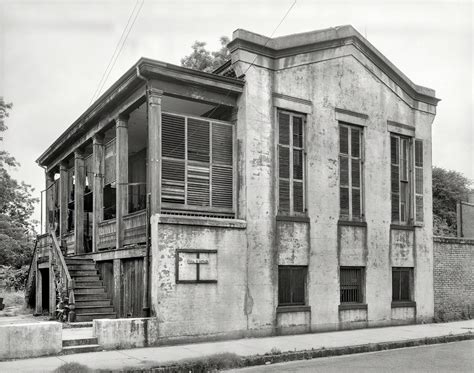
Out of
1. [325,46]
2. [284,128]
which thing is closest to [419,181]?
[325,46]

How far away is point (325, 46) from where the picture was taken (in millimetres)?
16984

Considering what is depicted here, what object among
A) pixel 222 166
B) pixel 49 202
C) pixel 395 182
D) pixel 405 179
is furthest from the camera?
pixel 49 202

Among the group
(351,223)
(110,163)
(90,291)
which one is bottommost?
(90,291)

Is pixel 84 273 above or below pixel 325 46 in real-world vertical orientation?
below

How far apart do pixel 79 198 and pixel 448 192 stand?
41435 millimetres

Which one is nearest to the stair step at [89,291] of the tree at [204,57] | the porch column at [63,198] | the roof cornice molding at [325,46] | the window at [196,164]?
the window at [196,164]

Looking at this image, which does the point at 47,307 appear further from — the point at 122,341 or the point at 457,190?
the point at 457,190

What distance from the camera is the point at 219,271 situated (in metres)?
14.3

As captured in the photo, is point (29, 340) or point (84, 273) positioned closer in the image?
point (29, 340)

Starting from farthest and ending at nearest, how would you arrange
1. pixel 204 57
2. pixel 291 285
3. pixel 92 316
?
pixel 204 57 → pixel 291 285 → pixel 92 316

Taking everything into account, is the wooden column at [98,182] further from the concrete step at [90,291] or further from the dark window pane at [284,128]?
the dark window pane at [284,128]

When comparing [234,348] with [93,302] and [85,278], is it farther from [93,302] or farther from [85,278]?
[85,278]

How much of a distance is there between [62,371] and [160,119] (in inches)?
260

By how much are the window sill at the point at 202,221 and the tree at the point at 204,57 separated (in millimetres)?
20505
